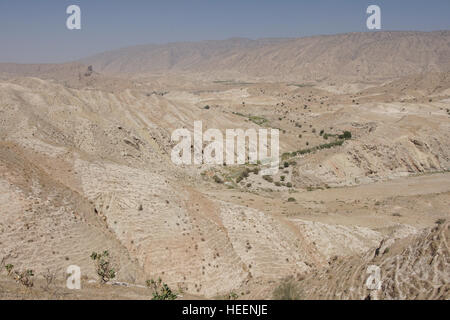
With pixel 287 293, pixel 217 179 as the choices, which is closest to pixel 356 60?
pixel 217 179

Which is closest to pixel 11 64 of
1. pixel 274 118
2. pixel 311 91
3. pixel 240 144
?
pixel 311 91

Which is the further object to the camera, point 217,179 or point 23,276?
point 217,179

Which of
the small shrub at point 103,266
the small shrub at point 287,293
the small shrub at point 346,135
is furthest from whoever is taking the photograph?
the small shrub at point 346,135

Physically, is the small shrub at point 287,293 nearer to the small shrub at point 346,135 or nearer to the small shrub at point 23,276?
the small shrub at point 23,276

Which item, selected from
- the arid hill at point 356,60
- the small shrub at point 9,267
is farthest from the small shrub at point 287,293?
the arid hill at point 356,60

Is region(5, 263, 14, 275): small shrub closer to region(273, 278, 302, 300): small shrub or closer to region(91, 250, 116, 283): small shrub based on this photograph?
region(91, 250, 116, 283): small shrub

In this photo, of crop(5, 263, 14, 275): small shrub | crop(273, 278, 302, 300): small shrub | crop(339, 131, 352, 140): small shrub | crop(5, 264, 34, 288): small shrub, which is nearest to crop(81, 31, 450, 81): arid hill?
crop(339, 131, 352, 140): small shrub

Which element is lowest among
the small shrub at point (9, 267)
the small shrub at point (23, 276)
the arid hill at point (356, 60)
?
the small shrub at point (23, 276)

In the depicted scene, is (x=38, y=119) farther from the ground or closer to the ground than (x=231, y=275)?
farther from the ground

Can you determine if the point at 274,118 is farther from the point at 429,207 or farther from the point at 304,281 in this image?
the point at 304,281

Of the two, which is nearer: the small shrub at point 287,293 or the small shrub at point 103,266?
the small shrub at point 287,293

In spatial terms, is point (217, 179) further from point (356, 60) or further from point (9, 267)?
point (356, 60)
